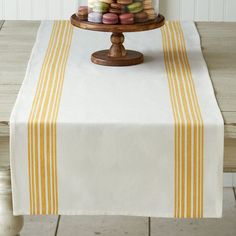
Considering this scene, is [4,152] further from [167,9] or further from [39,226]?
[167,9]

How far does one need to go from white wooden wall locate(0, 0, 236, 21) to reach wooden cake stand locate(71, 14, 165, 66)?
113cm

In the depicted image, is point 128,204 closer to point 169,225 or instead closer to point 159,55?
point 159,55

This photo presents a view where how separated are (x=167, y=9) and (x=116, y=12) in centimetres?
130

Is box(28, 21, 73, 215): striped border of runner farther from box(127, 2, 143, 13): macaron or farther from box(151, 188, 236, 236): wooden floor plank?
box(151, 188, 236, 236): wooden floor plank

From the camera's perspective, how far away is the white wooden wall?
3.71 meters

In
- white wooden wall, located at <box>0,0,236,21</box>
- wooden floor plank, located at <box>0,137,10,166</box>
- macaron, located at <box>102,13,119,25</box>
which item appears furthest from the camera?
white wooden wall, located at <box>0,0,236,21</box>

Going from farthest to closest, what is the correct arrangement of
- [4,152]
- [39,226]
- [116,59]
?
[39,226]
[116,59]
[4,152]

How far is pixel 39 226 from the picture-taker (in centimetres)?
352

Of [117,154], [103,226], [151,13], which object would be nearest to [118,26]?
[151,13]

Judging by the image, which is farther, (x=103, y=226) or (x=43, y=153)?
(x=103, y=226)

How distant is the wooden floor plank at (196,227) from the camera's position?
348 cm

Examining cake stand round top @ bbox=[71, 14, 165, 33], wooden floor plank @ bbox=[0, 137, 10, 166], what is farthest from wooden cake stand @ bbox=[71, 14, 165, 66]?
wooden floor plank @ bbox=[0, 137, 10, 166]

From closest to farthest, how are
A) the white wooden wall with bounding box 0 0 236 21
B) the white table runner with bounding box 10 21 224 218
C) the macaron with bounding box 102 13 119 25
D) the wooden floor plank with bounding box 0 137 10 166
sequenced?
the white table runner with bounding box 10 21 224 218, the wooden floor plank with bounding box 0 137 10 166, the macaron with bounding box 102 13 119 25, the white wooden wall with bounding box 0 0 236 21

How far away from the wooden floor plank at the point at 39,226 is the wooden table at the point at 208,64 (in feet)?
2.93
